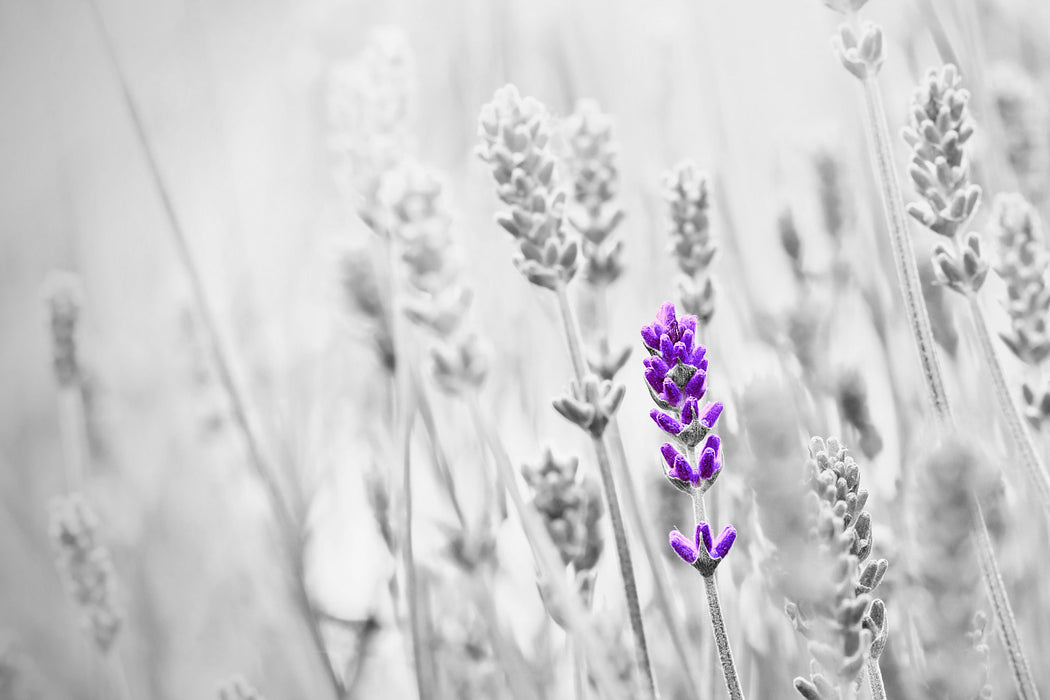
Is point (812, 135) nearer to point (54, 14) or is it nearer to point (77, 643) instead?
point (77, 643)

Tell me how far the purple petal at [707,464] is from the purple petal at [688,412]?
0.5 inches

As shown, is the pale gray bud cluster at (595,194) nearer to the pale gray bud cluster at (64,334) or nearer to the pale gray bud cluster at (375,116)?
the pale gray bud cluster at (375,116)

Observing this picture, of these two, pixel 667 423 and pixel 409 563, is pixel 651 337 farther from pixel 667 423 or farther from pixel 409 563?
pixel 409 563

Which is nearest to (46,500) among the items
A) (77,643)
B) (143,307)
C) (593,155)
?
(77,643)

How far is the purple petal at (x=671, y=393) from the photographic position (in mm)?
295

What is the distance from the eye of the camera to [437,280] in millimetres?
348

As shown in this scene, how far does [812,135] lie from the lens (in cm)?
70

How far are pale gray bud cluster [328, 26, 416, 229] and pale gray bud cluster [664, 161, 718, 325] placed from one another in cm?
14

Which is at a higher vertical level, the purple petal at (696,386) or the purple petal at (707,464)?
the purple petal at (696,386)

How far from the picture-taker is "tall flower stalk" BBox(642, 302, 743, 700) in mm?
287

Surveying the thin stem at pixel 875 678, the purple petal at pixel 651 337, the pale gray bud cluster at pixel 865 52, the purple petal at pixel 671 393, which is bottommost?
the thin stem at pixel 875 678

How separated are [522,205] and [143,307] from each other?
4.40 feet

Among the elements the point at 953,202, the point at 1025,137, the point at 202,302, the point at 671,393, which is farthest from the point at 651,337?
the point at 1025,137

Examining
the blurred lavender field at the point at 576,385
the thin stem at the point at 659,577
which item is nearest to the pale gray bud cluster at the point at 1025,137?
the blurred lavender field at the point at 576,385
